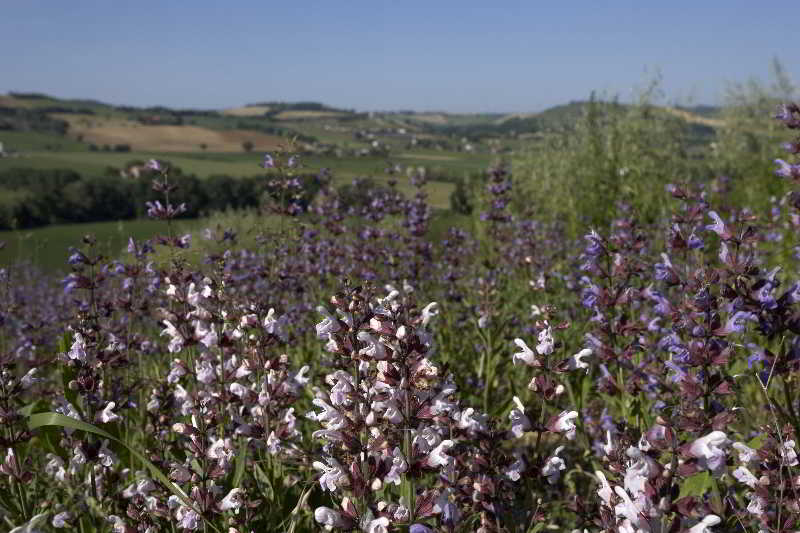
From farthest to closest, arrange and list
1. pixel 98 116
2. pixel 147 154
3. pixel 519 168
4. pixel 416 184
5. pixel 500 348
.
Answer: pixel 98 116, pixel 147 154, pixel 519 168, pixel 416 184, pixel 500 348

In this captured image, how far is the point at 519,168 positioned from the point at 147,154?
4545 cm

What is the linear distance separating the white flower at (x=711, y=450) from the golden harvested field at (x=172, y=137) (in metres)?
56.8

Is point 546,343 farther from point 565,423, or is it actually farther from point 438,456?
point 438,456

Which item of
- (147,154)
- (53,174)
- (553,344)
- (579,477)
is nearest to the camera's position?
(553,344)

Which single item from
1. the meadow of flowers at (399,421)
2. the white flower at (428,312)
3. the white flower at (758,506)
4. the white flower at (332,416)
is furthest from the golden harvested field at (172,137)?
the white flower at (758,506)

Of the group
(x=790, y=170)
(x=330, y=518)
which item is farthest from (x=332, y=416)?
(x=790, y=170)

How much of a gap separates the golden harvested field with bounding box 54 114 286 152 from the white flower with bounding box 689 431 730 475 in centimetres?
5680

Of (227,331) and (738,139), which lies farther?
(738,139)

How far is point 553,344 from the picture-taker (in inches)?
85.1

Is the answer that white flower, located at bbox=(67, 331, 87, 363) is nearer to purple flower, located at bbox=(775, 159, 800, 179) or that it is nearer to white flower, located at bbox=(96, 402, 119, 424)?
white flower, located at bbox=(96, 402, 119, 424)

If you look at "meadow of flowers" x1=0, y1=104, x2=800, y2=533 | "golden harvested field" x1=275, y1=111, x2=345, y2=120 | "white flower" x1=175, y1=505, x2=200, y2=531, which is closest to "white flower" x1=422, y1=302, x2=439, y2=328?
"meadow of flowers" x1=0, y1=104, x2=800, y2=533

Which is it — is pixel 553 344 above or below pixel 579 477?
above

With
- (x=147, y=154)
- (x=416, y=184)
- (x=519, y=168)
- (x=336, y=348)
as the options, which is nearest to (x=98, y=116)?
(x=147, y=154)

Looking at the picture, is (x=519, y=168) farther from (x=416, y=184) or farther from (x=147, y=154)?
(x=147, y=154)
